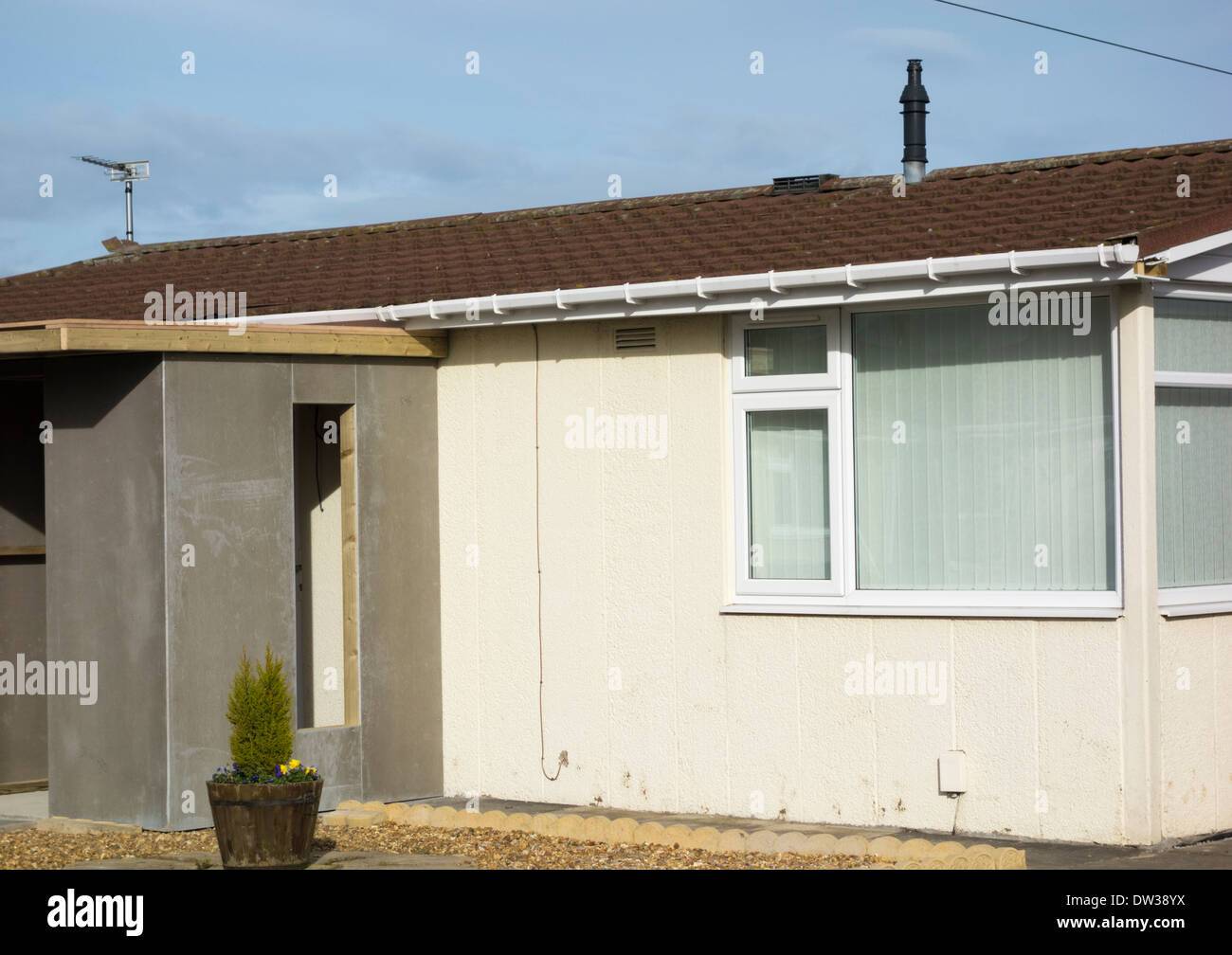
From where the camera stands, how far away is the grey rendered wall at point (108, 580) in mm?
8766

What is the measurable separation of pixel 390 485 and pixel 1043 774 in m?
4.38

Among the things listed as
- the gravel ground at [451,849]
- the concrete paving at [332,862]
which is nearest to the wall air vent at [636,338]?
the gravel ground at [451,849]

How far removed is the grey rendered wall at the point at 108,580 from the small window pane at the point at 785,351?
343 cm

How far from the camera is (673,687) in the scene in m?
9.10

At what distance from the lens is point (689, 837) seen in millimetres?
7875

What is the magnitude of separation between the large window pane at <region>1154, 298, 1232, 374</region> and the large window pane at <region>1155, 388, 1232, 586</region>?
0.15 meters

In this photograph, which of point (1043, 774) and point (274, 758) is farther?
point (1043, 774)

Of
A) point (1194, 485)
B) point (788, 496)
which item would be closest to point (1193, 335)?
point (1194, 485)

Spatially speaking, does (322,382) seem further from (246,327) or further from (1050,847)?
(1050,847)

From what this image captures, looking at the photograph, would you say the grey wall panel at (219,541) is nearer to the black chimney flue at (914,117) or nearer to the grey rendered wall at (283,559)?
the grey rendered wall at (283,559)

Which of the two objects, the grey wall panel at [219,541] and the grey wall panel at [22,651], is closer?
the grey wall panel at [219,541]

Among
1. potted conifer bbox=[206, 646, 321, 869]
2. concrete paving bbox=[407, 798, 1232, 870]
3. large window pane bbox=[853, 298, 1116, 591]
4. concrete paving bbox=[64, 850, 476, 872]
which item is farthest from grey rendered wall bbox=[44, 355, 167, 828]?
large window pane bbox=[853, 298, 1116, 591]
